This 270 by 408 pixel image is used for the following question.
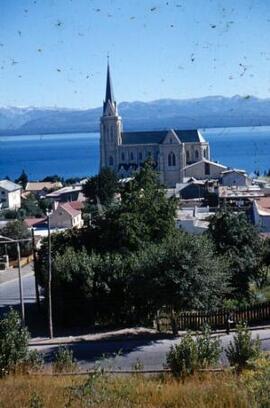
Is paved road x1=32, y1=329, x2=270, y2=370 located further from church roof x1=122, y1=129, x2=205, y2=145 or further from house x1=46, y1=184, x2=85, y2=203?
church roof x1=122, y1=129, x2=205, y2=145

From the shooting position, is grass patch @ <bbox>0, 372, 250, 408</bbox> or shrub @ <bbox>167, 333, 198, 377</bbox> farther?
shrub @ <bbox>167, 333, 198, 377</bbox>

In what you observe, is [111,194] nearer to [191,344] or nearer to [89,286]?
[89,286]

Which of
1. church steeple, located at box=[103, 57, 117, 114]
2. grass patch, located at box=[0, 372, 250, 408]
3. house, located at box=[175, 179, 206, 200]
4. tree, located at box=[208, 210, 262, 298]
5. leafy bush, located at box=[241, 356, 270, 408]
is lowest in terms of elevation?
house, located at box=[175, 179, 206, 200]

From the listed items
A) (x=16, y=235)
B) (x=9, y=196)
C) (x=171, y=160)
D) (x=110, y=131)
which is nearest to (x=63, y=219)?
(x=16, y=235)

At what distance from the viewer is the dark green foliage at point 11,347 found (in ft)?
27.3

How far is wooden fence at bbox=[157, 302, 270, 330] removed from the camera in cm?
1373

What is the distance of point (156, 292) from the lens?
42.3ft

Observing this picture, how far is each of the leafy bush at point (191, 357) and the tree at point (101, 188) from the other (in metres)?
44.9

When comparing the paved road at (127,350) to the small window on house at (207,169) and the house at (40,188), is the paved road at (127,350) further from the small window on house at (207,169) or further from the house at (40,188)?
the small window on house at (207,169)

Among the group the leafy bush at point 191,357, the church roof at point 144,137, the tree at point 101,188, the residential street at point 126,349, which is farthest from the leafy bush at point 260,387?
the church roof at point 144,137

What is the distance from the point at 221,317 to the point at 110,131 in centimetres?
8341

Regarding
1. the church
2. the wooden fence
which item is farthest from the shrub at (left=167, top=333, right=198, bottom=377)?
the church

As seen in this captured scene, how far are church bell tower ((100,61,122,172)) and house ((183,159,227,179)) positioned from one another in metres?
14.5

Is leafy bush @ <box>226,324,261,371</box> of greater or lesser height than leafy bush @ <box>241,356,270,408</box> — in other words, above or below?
below
